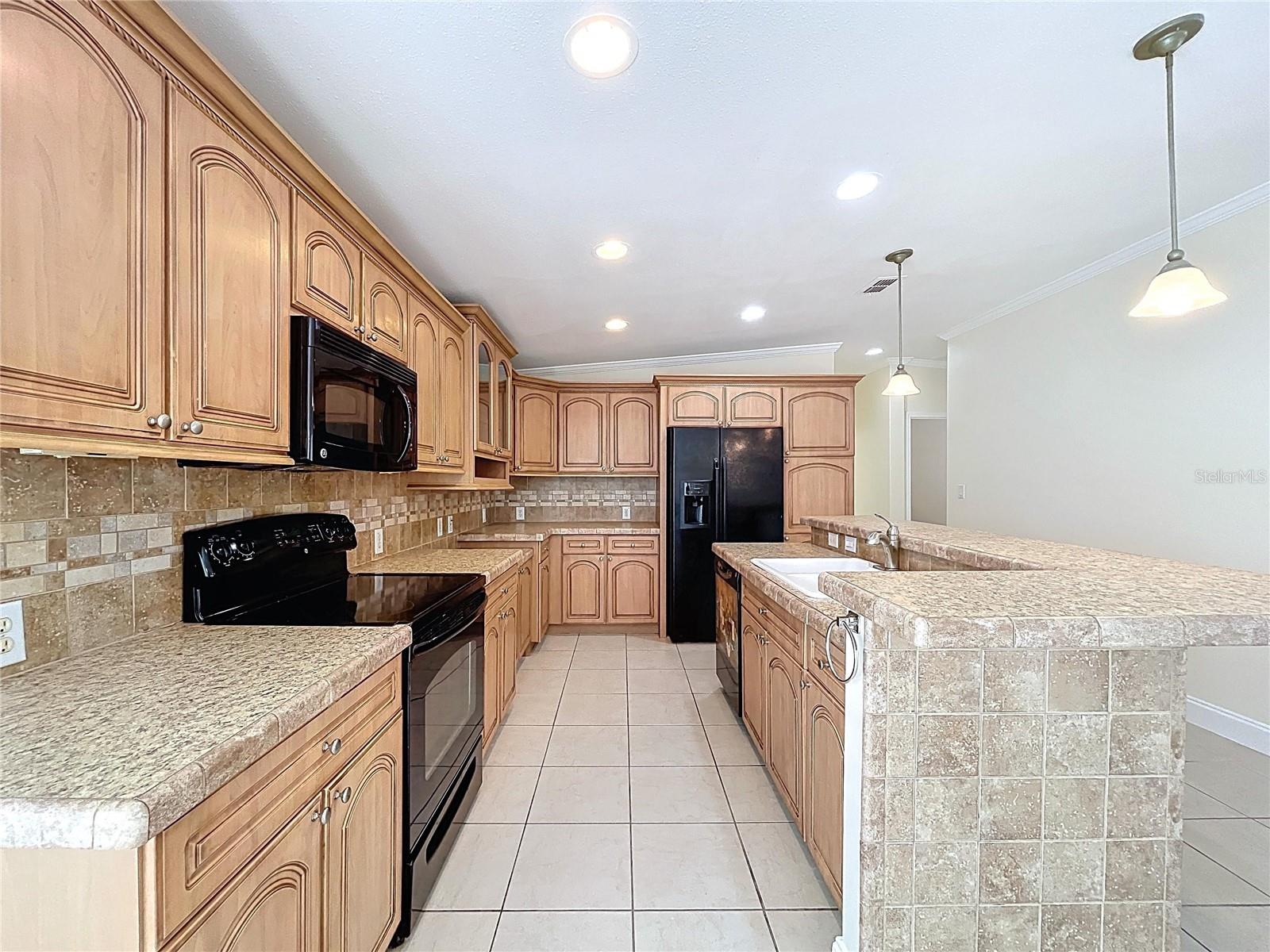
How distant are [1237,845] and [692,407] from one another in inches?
138

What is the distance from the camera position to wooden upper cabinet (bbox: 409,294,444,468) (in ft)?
7.47

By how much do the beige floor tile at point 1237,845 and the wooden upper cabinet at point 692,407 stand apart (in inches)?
128

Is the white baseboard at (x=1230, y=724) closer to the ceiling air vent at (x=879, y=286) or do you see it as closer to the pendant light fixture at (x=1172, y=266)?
the pendant light fixture at (x=1172, y=266)

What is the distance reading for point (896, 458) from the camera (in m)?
6.17

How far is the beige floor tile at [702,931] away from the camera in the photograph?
144 centimetres

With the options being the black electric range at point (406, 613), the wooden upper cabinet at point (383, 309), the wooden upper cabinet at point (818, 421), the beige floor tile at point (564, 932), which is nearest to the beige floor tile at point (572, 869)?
the beige floor tile at point (564, 932)

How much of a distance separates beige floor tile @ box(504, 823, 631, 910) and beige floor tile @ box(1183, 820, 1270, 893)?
6.51 feet

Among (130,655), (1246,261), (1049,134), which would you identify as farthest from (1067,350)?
(130,655)

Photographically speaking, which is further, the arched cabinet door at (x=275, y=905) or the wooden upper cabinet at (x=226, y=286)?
the wooden upper cabinet at (x=226, y=286)

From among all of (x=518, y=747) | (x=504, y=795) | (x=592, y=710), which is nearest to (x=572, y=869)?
(x=504, y=795)

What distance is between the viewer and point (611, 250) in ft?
8.30

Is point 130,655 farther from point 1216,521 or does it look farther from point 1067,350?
point 1067,350

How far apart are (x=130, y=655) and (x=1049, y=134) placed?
303 cm

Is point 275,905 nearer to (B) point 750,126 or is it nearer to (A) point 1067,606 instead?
(A) point 1067,606
